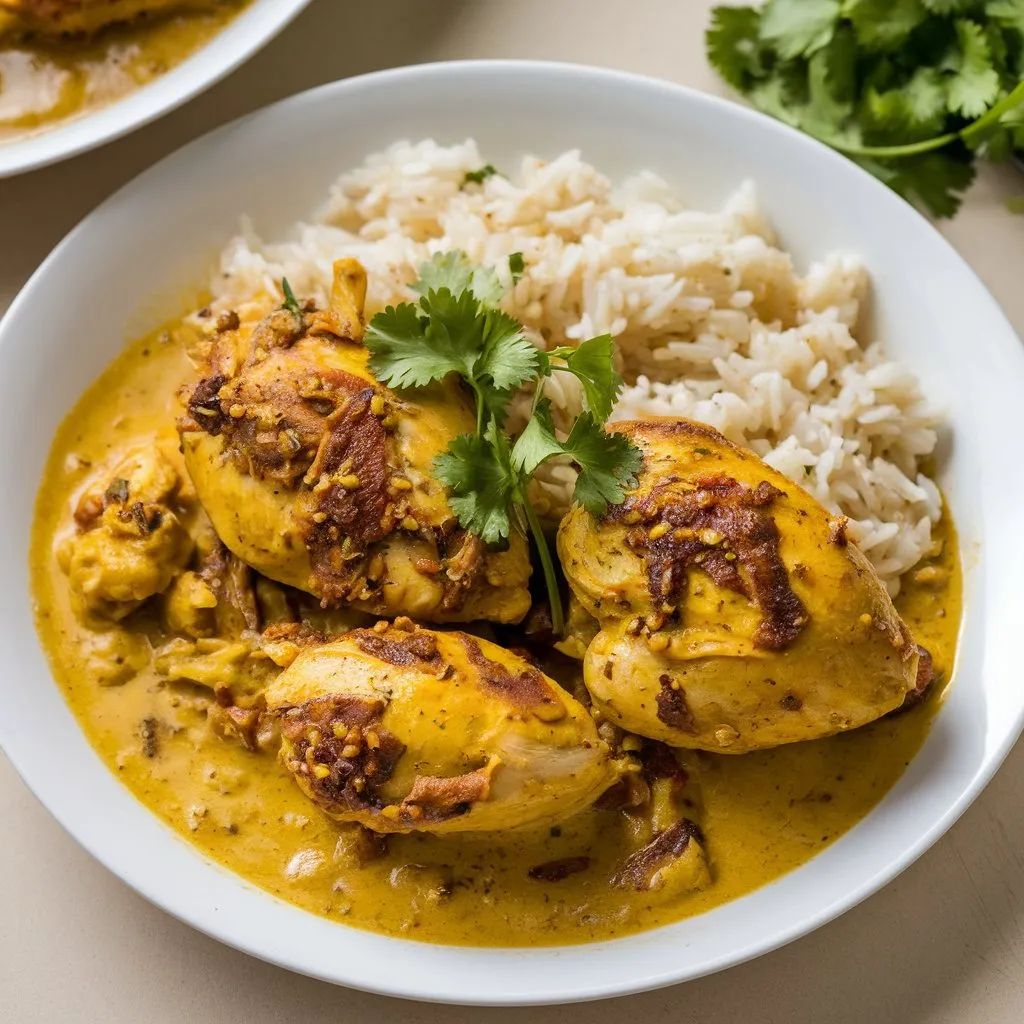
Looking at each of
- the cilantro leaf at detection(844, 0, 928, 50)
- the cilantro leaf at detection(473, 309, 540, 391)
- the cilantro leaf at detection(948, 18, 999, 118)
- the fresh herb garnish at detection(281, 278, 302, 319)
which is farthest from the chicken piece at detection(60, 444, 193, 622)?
the cilantro leaf at detection(948, 18, 999, 118)

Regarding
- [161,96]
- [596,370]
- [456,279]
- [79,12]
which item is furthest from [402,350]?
[79,12]

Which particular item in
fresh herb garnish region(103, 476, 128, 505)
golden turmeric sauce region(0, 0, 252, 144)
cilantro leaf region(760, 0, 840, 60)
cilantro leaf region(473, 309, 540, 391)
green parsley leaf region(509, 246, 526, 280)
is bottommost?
fresh herb garnish region(103, 476, 128, 505)

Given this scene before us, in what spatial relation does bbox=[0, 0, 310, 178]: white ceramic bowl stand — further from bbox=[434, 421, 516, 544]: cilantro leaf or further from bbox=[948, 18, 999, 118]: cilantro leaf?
bbox=[948, 18, 999, 118]: cilantro leaf

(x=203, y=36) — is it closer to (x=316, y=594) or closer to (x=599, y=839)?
(x=316, y=594)

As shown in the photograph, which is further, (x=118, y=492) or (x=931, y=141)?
(x=931, y=141)

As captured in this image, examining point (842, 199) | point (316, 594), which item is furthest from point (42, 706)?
point (842, 199)

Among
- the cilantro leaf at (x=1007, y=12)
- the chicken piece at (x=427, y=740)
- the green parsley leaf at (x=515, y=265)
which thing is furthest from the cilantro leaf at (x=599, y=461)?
the cilantro leaf at (x=1007, y=12)

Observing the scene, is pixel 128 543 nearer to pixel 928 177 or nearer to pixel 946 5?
pixel 928 177
